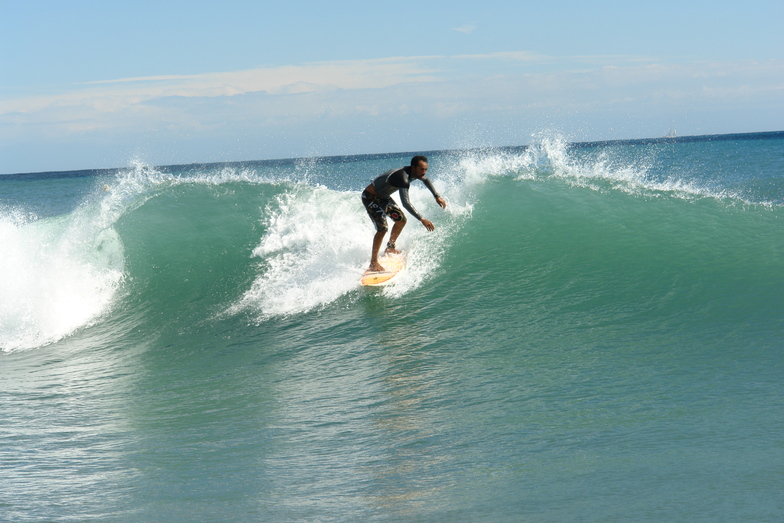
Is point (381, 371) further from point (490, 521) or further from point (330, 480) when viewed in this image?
point (490, 521)

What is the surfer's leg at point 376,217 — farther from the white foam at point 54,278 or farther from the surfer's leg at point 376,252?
the white foam at point 54,278

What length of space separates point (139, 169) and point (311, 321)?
7.16 meters

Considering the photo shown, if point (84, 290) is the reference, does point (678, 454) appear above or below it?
below

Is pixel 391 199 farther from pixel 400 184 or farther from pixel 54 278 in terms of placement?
pixel 54 278

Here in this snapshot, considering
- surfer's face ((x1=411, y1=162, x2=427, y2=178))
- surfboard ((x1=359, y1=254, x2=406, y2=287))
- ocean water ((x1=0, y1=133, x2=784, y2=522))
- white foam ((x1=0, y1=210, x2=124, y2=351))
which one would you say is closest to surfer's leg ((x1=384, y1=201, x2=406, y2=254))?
surfboard ((x1=359, y1=254, x2=406, y2=287))

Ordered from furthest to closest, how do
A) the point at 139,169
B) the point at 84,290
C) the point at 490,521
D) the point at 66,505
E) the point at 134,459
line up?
the point at 139,169 → the point at 84,290 → the point at 134,459 → the point at 66,505 → the point at 490,521

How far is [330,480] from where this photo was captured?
3.65 m

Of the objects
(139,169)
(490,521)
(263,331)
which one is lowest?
(490,521)

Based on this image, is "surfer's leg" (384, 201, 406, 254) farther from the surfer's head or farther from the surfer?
the surfer's head

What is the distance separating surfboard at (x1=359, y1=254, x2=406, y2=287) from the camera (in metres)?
8.13

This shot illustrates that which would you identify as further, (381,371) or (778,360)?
(381,371)

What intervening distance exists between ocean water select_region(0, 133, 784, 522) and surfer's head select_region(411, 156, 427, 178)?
1432 mm

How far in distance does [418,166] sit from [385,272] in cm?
156

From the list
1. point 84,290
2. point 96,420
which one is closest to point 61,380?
point 96,420
